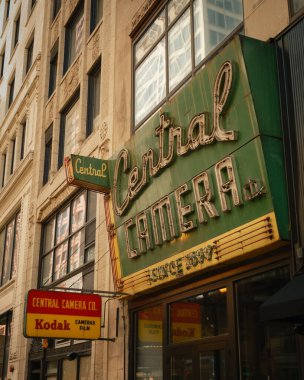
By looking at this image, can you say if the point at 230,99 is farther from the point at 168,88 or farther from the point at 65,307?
the point at 65,307

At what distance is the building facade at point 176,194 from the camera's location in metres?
8.15

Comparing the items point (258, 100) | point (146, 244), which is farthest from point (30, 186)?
point (258, 100)

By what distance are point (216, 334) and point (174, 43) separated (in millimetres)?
6264

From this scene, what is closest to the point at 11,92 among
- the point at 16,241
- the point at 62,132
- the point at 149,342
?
the point at 16,241

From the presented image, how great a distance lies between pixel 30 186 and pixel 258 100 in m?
14.9

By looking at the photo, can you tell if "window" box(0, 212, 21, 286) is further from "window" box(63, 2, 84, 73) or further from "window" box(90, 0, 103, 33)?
"window" box(90, 0, 103, 33)

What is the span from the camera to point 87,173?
1304 cm

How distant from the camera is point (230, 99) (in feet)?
28.7

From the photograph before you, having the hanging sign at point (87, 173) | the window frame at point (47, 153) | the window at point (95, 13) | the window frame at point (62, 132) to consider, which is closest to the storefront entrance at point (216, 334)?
the hanging sign at point (87, 173)

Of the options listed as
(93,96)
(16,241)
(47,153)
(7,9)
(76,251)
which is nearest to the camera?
(76,251)

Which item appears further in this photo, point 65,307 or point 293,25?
point 65,307

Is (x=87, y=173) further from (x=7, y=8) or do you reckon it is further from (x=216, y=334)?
(x=7, y=8)

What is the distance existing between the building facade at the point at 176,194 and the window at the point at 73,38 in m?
0.07

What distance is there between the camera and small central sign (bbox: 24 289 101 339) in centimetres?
1157
